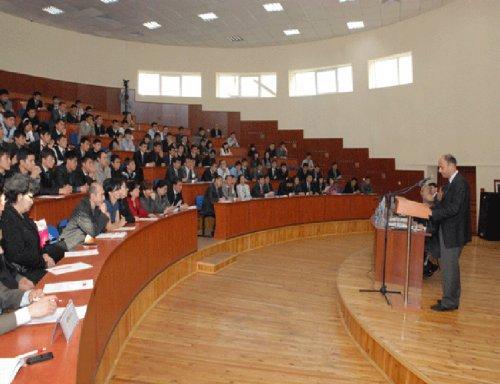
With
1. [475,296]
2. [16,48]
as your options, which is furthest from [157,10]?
[475,296]

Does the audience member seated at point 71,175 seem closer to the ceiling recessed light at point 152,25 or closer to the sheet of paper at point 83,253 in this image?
the sheet of paper at point 83,253

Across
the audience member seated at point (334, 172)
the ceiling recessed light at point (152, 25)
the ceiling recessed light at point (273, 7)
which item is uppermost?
the ceiling recessed light at point (152, 25)

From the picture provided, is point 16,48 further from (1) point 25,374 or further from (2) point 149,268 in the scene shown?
(1) point 25,374

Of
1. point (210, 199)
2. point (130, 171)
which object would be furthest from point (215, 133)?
point (130, 171)

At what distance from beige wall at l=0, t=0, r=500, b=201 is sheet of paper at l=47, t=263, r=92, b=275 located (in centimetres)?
755

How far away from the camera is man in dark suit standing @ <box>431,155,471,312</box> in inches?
134

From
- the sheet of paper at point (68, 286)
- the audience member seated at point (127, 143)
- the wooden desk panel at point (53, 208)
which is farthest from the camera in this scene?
the audience member seated at point (127, 143)

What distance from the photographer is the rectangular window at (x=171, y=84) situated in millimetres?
12184

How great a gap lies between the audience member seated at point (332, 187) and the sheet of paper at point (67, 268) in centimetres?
672

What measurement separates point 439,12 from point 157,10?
18.7 ft

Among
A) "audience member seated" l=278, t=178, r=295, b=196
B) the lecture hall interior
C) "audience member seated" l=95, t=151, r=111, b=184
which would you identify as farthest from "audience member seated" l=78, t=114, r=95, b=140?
Result: "audience member seated" l=278, t=178, r=295, b=196

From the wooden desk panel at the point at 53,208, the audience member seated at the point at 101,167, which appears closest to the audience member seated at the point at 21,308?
the wooden desk panel at the point at 53,208

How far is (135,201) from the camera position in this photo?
4.93 metres

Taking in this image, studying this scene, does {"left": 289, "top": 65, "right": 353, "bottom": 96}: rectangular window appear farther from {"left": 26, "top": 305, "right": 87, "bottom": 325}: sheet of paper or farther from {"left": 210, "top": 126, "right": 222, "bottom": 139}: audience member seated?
{"left": 26, "top": 305, "right": 87, "bottom": 325}: sheet of paper
